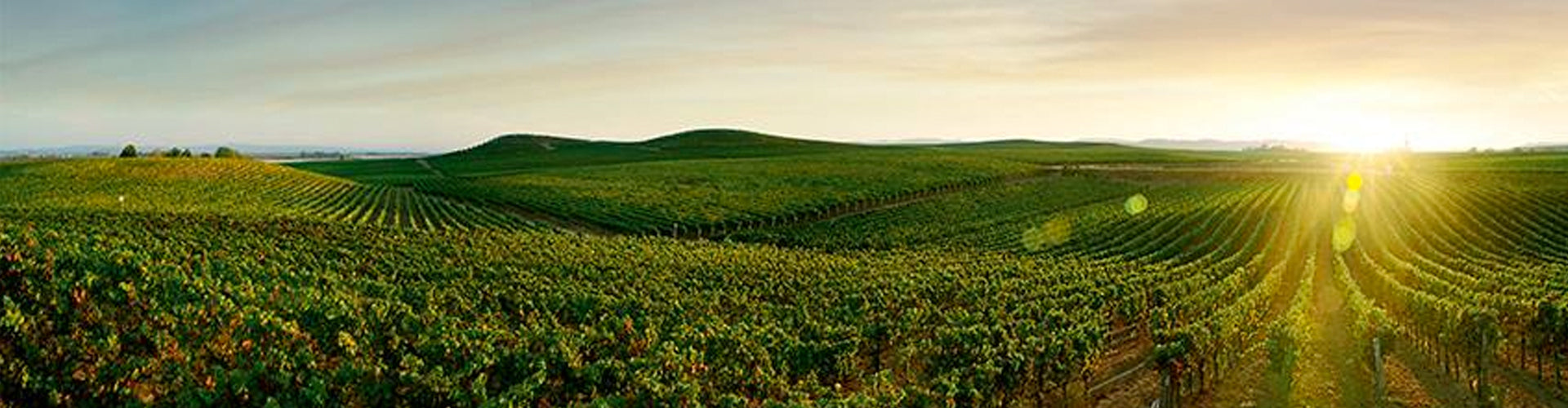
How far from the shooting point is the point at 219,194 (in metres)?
90.2

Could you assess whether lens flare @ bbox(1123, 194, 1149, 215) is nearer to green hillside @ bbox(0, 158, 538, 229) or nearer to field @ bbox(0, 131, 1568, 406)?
field @ bbox(0, 131, 1568, 406)

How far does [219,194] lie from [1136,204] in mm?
87884

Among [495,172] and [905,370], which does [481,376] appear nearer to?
[905,370]

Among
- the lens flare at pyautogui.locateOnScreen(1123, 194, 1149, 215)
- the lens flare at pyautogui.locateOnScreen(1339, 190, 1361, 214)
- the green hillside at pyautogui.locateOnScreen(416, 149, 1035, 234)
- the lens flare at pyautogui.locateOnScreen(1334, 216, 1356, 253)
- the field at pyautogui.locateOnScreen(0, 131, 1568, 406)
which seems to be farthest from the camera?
the green hillside at pyautogui.locateOnScreen(416, 149, 1035, 234)

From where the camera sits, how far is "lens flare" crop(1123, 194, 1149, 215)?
84.2m

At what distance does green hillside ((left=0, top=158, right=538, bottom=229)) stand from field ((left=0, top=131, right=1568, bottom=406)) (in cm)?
211

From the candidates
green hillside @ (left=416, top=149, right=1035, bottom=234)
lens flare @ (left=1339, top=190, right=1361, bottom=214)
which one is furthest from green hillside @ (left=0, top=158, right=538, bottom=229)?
lens flare @ (left=1339, top=190, right=1361, bottom=214)

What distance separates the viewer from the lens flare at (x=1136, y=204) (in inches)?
3315

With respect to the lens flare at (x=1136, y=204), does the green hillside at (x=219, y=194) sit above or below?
above

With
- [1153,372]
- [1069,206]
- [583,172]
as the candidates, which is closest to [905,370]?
[1153,372]

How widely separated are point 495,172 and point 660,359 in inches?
6200

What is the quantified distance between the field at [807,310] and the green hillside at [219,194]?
2.11m

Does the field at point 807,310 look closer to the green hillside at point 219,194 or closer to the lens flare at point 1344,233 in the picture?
the lens flare at point 1344,233

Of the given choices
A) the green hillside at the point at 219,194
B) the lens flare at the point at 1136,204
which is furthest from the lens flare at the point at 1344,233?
the green hillside at the point at 219,194
